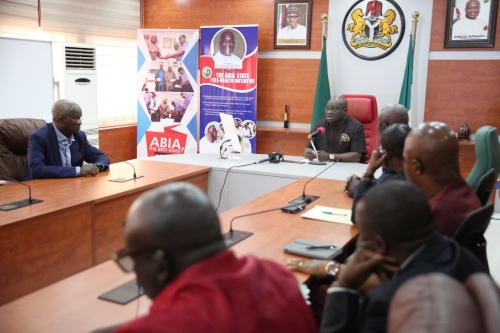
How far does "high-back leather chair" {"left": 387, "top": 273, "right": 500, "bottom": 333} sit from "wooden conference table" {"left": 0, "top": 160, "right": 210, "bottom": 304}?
2.11 meters

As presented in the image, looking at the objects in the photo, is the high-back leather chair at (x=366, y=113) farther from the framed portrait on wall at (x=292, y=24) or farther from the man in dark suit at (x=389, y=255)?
the man in dark suit at (x=389, y=255)

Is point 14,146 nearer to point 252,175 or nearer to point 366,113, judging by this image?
point 252,175

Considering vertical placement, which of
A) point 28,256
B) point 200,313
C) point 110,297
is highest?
point 200,313

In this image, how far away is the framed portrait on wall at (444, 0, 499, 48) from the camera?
535 cm

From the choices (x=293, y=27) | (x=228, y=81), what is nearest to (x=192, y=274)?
(x=228, y=81)

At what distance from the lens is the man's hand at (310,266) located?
6.07ft

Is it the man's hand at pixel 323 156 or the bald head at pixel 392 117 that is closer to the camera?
the bald head at pixel 392 117

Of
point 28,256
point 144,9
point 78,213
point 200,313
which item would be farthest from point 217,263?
point 144,9

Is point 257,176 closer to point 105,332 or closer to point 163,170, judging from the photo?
point 163,170

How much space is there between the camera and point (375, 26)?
Result: 5.85 meters

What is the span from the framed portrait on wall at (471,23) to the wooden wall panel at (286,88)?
1.58 meters

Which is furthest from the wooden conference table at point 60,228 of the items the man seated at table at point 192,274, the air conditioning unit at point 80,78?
the air conditioning unit at point 80,78

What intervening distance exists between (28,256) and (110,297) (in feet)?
3.48

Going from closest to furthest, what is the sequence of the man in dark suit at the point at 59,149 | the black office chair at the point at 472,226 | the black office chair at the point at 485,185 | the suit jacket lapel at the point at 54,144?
1. the black office chair at the point at 472,226
2. the black office chair at the point at 485,185
3. the man in dark suit at the point at 59,149
4. the suit jacket lapel at the point at 54,144
